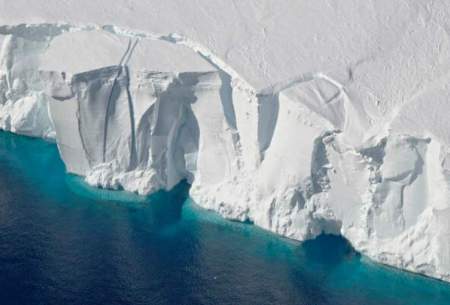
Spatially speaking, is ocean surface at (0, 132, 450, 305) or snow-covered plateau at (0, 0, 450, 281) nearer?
ocean surface at (0, 132, 450, 305)

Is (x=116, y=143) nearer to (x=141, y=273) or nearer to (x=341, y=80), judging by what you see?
(x=141, y=273)

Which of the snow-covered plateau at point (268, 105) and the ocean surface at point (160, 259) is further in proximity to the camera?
the snow-covered plateau at point (268, 105)

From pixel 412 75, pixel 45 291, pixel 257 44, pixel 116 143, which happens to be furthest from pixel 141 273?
pixel 412 75

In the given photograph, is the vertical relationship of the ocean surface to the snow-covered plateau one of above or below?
below

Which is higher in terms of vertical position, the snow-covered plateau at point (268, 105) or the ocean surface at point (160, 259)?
the snow-covered plateau at point (268, 105)
